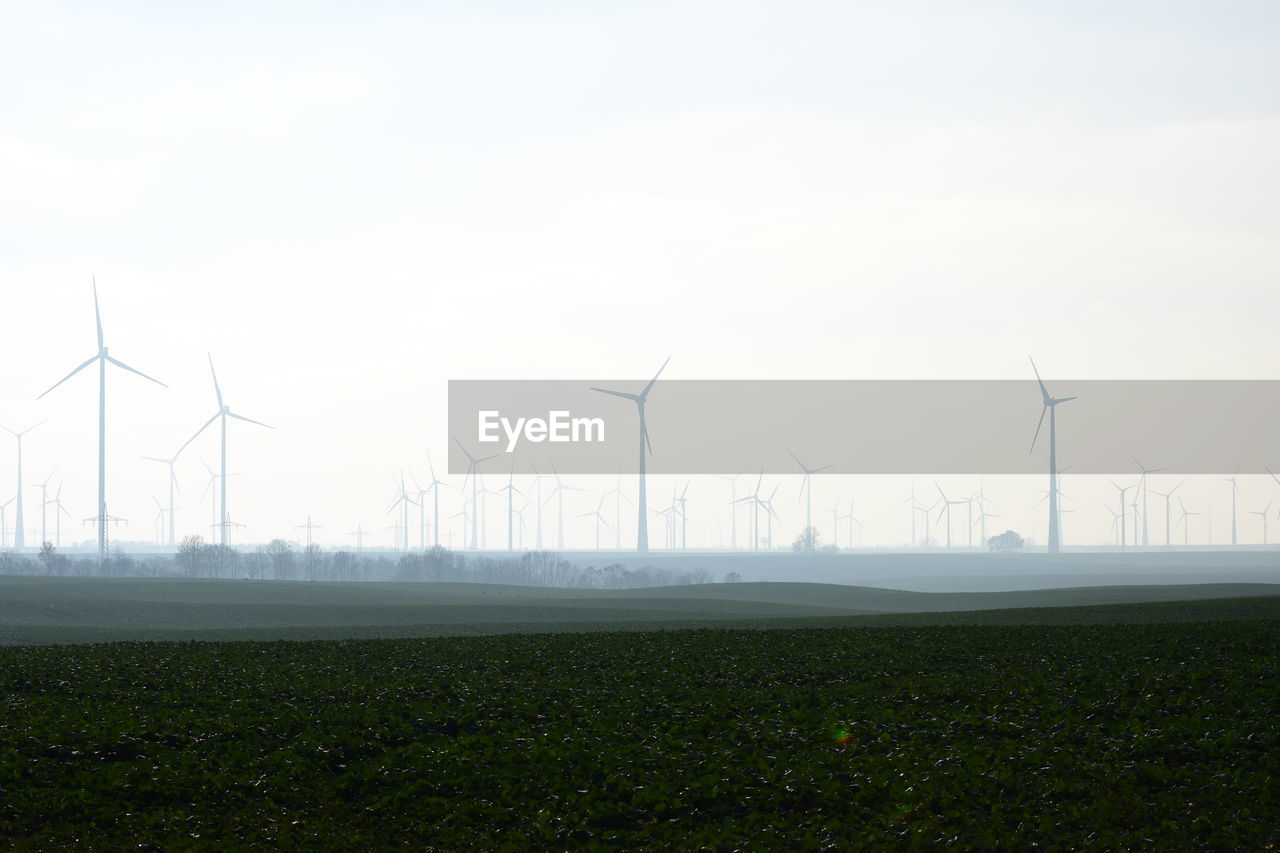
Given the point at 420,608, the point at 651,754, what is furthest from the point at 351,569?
the point at 651,754

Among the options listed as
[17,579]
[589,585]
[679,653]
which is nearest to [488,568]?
[589,585]

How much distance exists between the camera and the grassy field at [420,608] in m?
55.2

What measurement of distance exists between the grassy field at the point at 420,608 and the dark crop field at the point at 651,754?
21.5 metres

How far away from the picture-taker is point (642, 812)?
18.6m

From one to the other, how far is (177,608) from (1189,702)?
6520 cm

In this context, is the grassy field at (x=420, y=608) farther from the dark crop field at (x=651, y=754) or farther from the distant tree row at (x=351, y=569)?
the distant tree row at (x=351, y=569)

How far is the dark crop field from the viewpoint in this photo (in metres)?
17.6

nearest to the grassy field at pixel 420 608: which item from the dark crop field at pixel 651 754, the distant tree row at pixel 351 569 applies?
the dark crop field at pixel 651 754

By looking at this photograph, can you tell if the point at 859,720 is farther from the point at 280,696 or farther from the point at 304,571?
the point at 304,571

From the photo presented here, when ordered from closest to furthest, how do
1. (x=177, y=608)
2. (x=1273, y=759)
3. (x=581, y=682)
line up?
(x=1273, y=759), (x=581, y=682), (x=177, y=608)

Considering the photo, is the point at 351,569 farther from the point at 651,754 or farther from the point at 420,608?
the point at 651,754

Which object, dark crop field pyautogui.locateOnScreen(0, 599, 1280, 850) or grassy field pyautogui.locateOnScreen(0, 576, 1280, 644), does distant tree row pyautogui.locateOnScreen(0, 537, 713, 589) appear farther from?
dark crop field pyautogui.locateOnScreen(0, 599, 1280, 850)

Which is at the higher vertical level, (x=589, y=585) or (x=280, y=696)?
(x=280, y=696)

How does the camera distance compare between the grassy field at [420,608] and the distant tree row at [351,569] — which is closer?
the grassy field at [420,608]
